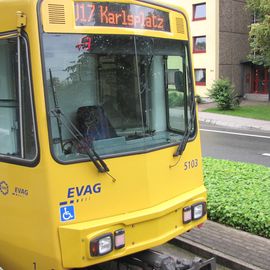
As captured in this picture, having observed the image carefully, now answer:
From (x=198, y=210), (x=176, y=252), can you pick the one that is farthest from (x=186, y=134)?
(x=176, y=252)

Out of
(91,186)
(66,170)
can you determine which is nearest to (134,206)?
(91,186)

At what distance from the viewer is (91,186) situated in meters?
3.68

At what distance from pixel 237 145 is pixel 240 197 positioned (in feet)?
25.0

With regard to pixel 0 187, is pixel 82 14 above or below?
above

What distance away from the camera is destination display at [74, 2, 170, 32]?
12.1 ft

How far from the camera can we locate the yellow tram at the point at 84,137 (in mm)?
3535

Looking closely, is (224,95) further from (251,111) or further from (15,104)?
(15,104)

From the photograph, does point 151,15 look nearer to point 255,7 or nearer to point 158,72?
point 158,72

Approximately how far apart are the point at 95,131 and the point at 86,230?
818mm

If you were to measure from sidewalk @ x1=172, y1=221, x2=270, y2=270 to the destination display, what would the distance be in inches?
98.6

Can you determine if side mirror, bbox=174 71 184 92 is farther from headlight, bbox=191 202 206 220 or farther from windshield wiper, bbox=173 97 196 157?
headlight, bbox=191 202 206 220

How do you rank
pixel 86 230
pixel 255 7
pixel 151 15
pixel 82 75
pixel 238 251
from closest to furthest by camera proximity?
pixel 86 230 < pixel 82 75 < pixel 151 15 < pixel 238 251 < pixel 255 7

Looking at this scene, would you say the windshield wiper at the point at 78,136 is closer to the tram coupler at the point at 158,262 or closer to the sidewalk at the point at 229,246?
the tram coupler at the point at 158,262

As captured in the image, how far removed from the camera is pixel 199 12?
100 ft
